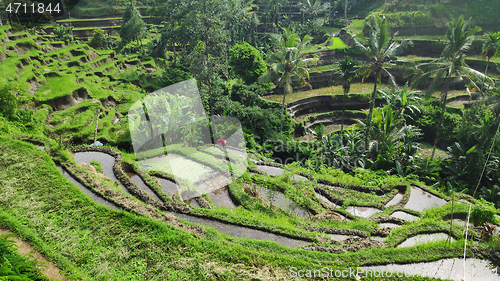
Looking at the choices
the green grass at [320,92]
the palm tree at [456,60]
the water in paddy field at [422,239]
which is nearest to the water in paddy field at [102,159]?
the water in paddy field at [422,239]

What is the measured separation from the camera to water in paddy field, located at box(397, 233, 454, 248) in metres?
9.66

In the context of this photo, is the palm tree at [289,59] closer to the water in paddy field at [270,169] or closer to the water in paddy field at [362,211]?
the water in paddy field at [270,169]

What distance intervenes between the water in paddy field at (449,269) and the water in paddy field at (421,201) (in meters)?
4.96

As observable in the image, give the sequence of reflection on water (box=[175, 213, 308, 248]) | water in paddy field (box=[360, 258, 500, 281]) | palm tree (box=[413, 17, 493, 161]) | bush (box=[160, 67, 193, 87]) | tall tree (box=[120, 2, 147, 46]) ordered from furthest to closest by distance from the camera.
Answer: tall tree (box=[120, 2, 147, 46]), bush (box=[160, 67, 193, 87]), palm tree (box=[413, 17, 493, 161]), reflection on water (box=[175, 213, 308, 248]), water in paddy field (box=[360, 258, 500, 281])

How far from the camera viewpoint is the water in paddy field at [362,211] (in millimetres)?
12672

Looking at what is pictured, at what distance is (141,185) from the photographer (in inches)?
477

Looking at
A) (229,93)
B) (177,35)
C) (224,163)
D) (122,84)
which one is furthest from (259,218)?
(122,84)

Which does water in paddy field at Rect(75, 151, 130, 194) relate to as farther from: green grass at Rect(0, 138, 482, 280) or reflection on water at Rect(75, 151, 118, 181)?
green grass at Rect(0, 138, 482, 280)

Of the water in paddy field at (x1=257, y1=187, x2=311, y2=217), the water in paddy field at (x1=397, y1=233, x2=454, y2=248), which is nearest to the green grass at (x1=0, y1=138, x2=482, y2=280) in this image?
the water in paddy field at (x1=397, y1=233, x2=454, y2=248)

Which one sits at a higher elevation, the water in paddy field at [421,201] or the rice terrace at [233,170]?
the rice terrace at [233,170]

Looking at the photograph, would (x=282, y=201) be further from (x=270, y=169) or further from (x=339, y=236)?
(x=270, y=169)

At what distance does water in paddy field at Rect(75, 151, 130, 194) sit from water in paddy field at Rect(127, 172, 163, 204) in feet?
2.49

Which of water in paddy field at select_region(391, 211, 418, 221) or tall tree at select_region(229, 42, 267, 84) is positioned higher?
tall tree at select_region(229, 42, 267, 84)

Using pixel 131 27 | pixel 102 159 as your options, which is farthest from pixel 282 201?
pixel 131 27
